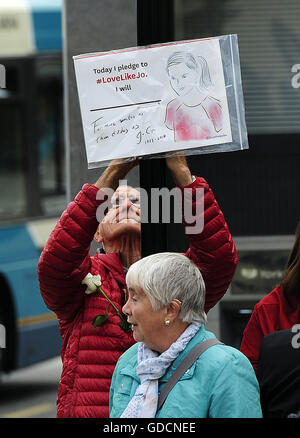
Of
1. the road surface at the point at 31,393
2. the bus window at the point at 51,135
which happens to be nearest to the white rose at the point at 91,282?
the road surface at the point at 31,393

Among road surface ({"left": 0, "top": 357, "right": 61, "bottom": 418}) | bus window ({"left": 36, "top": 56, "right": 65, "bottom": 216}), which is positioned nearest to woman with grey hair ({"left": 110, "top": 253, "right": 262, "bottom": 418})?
road surface ({"left": 0, "top": 357, "right": 61, "bottom": 418})

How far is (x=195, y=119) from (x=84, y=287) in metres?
0.71

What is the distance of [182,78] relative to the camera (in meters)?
3.37

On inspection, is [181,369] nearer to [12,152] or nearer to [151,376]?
[151,376]

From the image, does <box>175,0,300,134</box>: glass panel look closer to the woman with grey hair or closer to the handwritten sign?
the handwritten sign

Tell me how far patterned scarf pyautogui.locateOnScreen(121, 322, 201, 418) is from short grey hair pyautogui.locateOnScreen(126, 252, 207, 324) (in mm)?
69

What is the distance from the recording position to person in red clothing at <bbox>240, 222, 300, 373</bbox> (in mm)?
3771

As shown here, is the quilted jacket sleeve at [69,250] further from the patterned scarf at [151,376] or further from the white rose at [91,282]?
the patterned scarf at [151,376]

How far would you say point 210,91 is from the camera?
11.0ft

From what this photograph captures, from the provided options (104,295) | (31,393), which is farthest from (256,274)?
(31,393)

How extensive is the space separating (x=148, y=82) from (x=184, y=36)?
3.05 ft

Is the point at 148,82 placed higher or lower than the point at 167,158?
higher

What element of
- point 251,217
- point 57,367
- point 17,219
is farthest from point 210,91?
point 57,367
